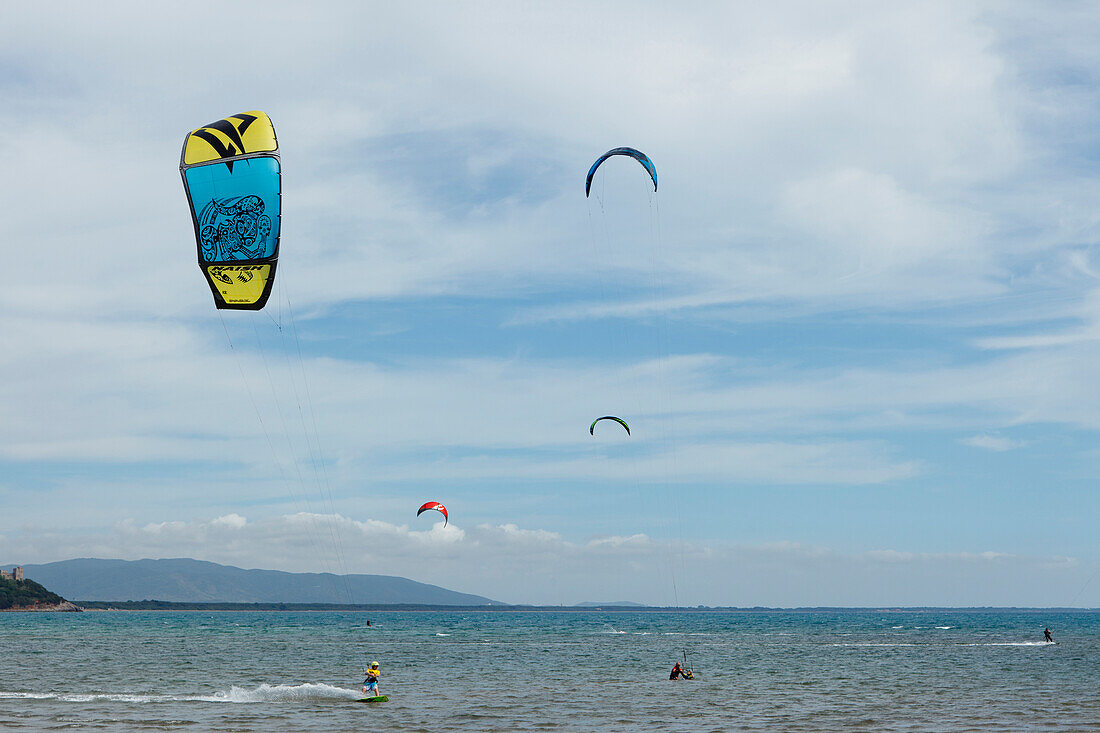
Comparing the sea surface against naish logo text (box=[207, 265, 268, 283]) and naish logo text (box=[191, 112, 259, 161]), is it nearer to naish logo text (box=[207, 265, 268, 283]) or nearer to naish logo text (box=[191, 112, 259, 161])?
naish logo text (box=[207, 265, 268, 283])

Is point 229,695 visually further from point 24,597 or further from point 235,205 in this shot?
point 24,597

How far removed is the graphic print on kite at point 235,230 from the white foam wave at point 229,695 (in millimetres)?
14216

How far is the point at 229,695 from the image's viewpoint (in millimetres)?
28500

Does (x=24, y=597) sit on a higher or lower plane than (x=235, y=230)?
lower

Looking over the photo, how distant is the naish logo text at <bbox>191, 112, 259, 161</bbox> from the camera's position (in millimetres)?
19125

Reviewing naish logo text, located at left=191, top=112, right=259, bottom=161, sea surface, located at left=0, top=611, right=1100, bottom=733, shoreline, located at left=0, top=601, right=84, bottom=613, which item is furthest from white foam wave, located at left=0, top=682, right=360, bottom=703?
shoreline, located at left=0, top=601, right=84, bottom=613

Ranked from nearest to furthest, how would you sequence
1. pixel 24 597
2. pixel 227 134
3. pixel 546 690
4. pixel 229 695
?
pixel 227 134
pixel 229 695
pixel 546 690
pixel 24 597

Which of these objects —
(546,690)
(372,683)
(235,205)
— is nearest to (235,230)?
(235,205)

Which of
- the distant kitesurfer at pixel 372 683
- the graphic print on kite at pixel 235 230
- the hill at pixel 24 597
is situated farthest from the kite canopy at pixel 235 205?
the hill at pixel 24 597

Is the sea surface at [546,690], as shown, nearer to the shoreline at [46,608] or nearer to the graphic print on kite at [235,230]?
the graphic print on kite at [235,230]

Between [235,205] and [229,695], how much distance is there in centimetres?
1600

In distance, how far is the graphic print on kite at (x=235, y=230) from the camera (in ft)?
63.1

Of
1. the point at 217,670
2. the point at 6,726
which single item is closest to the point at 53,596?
the point at 217,670

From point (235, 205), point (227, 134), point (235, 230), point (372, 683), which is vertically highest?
point (227, 134)
